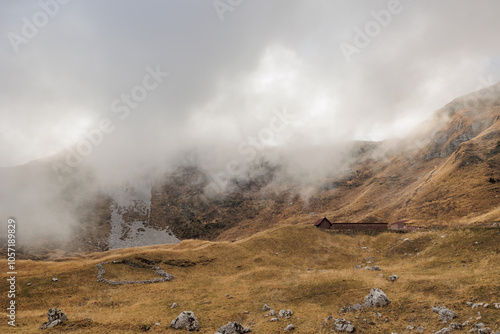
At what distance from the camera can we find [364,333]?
70.4ft

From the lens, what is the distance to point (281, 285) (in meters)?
39.4

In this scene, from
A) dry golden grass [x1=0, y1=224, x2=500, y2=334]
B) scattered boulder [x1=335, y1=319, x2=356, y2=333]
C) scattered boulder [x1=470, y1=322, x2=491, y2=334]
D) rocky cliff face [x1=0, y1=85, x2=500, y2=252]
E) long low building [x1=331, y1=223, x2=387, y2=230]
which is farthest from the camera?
rocky cliff face [x1=0, y1=85, x2=500, y2=252]

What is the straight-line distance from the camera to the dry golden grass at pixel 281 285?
24953mm

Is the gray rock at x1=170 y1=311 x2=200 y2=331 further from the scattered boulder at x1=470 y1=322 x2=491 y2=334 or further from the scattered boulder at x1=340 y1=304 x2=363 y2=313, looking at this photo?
the scattered boulder at x1=470 y1=322 x2=491 y2=334

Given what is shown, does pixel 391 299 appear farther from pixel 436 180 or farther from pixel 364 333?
pixel 436 180

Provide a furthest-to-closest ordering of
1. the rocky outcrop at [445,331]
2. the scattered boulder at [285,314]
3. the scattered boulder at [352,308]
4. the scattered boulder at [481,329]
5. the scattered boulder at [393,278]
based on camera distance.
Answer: the scattered boulder at [393,278] → the scattered boulder at [285,314] → the scattered boulder at [352,308] → the rocky outcrop at [445,331] → the scattered boulder at [481,329]

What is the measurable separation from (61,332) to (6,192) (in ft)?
620

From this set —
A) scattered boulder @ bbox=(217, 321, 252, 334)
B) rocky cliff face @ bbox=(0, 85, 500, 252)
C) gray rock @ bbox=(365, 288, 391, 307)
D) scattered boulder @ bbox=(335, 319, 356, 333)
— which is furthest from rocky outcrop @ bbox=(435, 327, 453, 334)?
rocky cliff face @ bbox=(0, 85, 500, 252)

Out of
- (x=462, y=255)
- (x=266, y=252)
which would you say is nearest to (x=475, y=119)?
(x=462, y=255)

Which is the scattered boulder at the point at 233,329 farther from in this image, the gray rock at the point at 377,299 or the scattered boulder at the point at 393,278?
the scattered boulder at the point at 393,278

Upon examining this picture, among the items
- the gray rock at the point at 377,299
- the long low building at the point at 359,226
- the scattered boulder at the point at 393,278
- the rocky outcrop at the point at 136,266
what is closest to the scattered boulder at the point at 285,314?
the gray rock at the point at 377,299

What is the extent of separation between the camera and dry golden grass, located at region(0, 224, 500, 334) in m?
25.0

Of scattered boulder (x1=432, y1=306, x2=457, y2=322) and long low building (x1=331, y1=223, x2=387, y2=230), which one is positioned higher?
scattered boulder (x1=432, y1=306, x2=457, y2=322)

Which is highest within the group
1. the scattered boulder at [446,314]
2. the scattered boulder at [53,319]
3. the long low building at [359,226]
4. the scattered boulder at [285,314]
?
the scattered boulder at [53,319]
